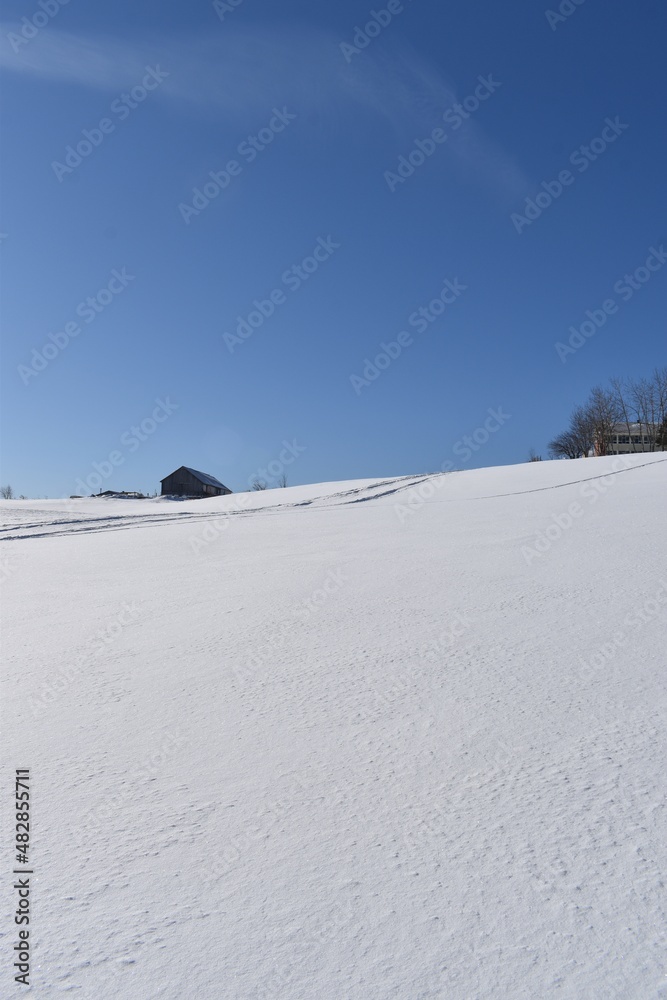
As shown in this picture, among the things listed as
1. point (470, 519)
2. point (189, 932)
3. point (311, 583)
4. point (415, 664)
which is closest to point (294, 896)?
point (189, 932)

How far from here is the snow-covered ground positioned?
1.18 meters

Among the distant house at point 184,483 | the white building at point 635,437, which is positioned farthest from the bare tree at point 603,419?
the distant house at point 184,483

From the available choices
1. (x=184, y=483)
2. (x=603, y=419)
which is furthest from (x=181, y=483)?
(x=603, y=419)

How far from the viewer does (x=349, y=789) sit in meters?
1.72

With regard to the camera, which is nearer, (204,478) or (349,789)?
(349,789)

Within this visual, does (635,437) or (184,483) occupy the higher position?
(635,437)

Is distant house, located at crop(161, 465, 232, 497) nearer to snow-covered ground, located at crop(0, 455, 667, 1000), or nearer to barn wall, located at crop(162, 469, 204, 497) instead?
barn wall, located at crop(162, 469, 204, 497)

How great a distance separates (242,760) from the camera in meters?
1.90

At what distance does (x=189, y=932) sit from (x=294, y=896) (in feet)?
0.76

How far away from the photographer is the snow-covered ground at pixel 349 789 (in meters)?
1.18

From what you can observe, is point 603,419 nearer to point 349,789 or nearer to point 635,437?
point 635,437

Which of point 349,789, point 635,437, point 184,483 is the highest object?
point 635,437

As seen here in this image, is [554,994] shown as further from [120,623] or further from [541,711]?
[120,623]

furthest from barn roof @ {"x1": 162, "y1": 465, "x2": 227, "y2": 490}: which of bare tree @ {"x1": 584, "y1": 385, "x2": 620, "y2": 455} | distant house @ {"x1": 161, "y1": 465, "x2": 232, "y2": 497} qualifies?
bare tree @ {"x1": 584, "y1": 385, "x2": 620, "y2": 455}
